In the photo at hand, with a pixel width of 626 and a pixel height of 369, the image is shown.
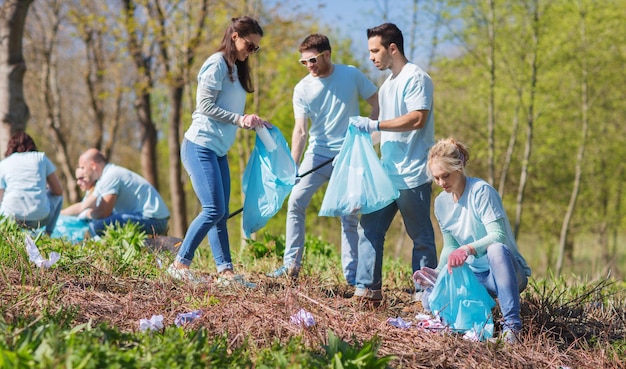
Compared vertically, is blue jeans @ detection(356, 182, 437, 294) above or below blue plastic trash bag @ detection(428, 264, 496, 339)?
above

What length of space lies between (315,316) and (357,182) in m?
1.04

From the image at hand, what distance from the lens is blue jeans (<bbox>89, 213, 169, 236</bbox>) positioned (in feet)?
22.4

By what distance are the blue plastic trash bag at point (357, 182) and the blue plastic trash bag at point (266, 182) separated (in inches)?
21.0

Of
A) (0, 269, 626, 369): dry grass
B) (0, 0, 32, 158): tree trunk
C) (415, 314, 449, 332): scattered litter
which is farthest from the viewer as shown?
(0, 0, 32, 158): tree trunk

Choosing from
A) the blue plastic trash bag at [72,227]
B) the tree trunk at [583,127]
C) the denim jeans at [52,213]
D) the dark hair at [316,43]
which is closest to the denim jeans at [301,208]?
the dark hair at [316,43]

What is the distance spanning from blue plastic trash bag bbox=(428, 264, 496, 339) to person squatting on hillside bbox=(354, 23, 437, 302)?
0.47 metres

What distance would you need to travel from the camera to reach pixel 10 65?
8.48m

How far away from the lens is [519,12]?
15.8 metres

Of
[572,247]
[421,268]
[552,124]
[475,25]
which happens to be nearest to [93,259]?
[421,268]

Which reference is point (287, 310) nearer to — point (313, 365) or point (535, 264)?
point (313, 365)

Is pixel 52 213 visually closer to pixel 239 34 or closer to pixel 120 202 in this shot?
pixel 120 202

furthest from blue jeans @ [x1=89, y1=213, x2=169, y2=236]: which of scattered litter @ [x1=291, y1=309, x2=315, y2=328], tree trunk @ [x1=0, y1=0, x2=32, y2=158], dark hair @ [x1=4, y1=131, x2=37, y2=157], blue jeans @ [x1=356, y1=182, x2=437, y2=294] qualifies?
scattered litter @ [x1=291, y1=309, x2=315, y2=328]

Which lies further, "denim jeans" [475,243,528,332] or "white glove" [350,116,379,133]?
"white glove" [350,116,379,133]

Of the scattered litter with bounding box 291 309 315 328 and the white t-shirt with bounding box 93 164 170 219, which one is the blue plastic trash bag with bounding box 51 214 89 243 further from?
the scattered litter with bounding box 291 309 315 328
